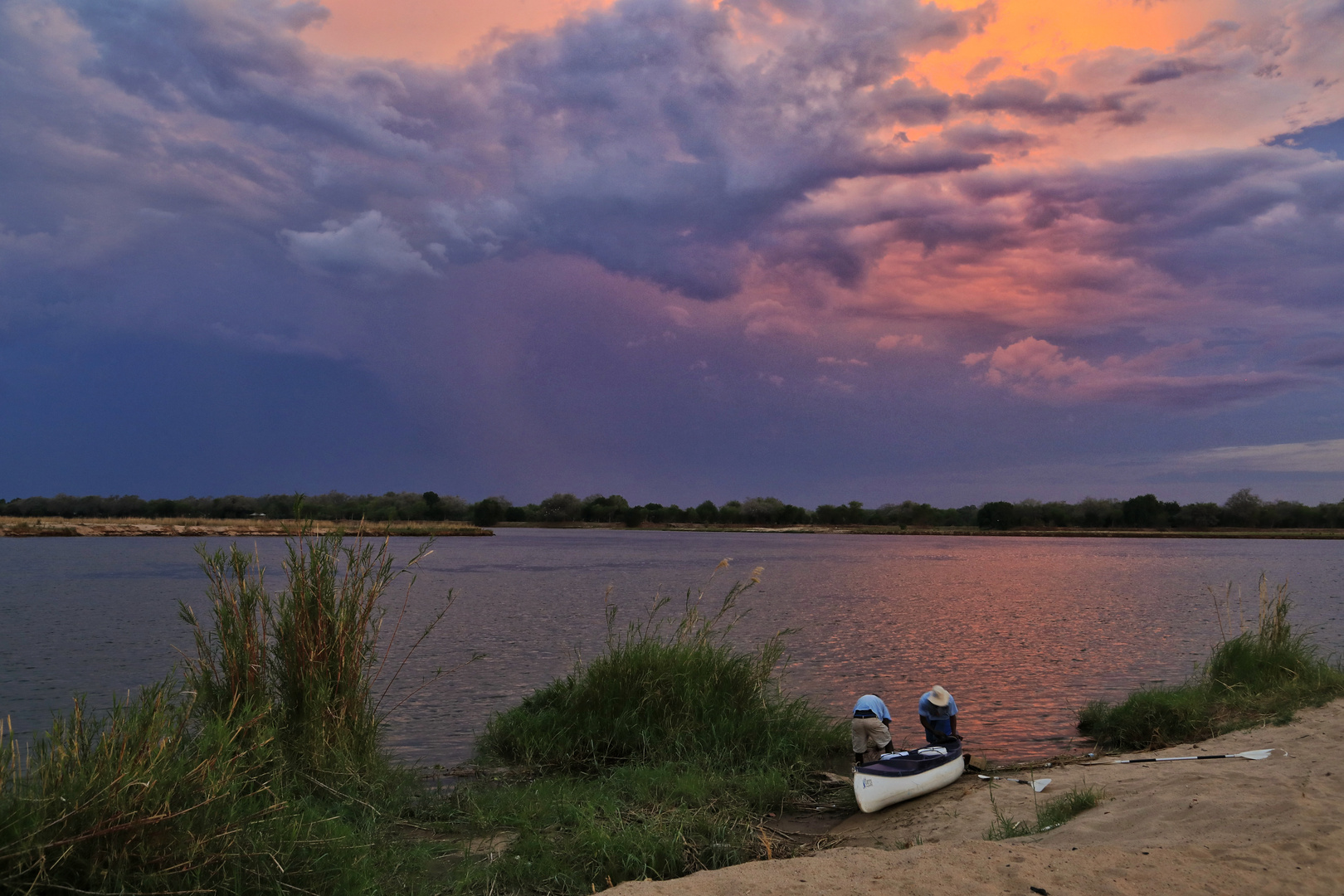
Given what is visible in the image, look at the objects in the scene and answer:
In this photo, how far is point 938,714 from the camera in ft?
30.6

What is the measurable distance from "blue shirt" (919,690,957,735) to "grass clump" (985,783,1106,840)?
1727 millimetres

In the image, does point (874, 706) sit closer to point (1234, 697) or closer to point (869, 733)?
point (869, 733)

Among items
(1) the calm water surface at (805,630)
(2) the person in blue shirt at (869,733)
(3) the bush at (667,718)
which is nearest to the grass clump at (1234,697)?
(1) the calm water surface at (805,630)

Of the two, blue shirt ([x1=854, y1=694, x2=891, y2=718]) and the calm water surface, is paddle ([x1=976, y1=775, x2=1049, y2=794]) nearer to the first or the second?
blue shirt ([x1=854, y1=694, x2=891, y2=718])

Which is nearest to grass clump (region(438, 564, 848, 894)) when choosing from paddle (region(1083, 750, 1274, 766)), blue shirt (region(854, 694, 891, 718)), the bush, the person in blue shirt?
the bush

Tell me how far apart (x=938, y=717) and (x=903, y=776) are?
1.51 metres

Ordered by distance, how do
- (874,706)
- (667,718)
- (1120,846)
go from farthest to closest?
(667,718) → (874,706) → (1120,846)

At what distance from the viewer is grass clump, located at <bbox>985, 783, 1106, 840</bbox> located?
6435 millimetres

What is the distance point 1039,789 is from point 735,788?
3.02 m

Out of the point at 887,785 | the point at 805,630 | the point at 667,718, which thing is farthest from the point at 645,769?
the point at 805,630

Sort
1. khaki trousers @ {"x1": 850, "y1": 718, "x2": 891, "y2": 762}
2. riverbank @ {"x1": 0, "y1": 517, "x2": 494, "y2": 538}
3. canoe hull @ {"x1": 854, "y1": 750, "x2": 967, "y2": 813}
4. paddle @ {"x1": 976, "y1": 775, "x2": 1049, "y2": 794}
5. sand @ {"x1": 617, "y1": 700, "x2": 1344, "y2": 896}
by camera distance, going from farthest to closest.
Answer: riverbank @ {"x1": 0, "y1": 517, "x2": 494, "y2": 538}, khaki trousers @ {"x1": 850, "y1": 718, "x2": 891, "y2": 762}, paddle @ {"x1": 976, "y1": 775, "x2": 1049, "y2": 794}, canoe hull @ {"x1": 854, "y1": 750, "x2": 967, "y2": 813}, sand @ {"x1": 617, "y1": 700, "x2": 1344, "y2": 896}

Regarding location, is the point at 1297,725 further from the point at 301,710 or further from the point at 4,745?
the point at 4,745

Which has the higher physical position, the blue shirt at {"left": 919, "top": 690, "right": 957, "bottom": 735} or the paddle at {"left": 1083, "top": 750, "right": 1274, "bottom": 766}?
the blue shirt at {"left": 919, "top": 690, "right": 957, "bottom": 735}

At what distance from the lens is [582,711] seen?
32.9 feet
